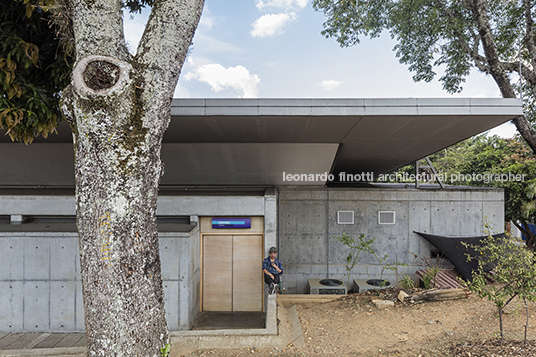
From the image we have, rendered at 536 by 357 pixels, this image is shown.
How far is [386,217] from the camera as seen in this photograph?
34.1 feet

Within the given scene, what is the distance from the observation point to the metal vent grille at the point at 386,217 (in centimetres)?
1038

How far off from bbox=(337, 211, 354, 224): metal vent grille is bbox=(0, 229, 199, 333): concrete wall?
19.0 feet

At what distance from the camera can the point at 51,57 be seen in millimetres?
4508

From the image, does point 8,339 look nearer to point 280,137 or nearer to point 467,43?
point 280,137

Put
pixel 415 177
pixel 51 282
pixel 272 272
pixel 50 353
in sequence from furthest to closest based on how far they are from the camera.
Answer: pixel 415 177 < pixel 51 282 < pixel 272 272 < pixel 50 353

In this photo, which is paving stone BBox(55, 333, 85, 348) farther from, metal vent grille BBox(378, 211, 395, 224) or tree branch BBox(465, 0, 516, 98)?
tree branch BBox(465, 0, 516, 98)

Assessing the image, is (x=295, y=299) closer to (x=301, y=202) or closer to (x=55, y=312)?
(x=301, y=202)

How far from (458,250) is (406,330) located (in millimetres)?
5324

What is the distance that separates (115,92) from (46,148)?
8342 mm

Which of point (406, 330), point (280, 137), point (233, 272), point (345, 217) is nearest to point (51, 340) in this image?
point (233, 272)

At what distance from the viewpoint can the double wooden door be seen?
7953 mm

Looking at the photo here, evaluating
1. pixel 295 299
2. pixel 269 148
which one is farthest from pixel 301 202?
pixel 295 299

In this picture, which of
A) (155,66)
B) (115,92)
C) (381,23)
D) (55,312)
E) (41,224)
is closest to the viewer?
(115,92)

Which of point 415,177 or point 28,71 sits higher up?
point 28,71
